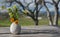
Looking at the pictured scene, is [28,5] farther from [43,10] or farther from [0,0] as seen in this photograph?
[0,0]

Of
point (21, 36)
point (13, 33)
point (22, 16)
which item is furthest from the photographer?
point (22, 16)

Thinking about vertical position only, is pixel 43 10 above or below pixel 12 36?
above

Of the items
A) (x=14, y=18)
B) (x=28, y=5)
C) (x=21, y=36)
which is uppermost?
(x=28, y=5)

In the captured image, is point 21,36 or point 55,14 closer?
point 21,36

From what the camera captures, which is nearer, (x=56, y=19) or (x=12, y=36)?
(x=12, y=36)

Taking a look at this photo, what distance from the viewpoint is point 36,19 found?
5.47 m

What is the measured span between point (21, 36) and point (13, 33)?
A: 0.74 feet

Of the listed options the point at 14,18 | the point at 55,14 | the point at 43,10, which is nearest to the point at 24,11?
the point at 43,10

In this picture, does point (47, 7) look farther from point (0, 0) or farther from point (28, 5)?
point (0, 0)

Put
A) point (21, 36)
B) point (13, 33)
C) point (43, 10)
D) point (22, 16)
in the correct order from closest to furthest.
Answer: point (21, 36), point (13, 33), point (22, 16), point (43, 10)

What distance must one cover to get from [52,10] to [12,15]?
8.99 ft

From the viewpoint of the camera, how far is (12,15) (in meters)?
2.74

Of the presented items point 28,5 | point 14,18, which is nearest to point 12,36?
point 14,18

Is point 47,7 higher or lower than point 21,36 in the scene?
higher
